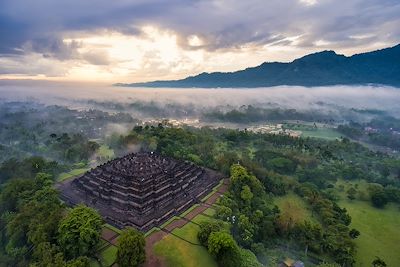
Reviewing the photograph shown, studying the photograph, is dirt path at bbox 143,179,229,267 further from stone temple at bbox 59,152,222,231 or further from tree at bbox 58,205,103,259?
tree at bbox 58,205,103,259

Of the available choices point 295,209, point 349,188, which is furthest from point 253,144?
point 295,209

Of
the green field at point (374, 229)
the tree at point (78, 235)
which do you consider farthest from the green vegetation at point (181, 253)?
the green field at point (374, 229)

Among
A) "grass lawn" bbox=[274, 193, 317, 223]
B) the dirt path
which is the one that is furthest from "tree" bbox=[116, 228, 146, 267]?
"grass lawn" bbox=[274, 193, 317, 223]

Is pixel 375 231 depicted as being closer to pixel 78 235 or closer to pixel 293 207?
pixel 293 207

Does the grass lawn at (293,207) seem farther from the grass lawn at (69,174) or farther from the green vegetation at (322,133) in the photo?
the green vegetation at (322,133)

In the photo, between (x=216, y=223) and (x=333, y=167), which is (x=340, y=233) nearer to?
(x=216, y=223)

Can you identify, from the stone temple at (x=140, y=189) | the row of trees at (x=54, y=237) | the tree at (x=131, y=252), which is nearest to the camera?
the tree at (x=131, y=252)

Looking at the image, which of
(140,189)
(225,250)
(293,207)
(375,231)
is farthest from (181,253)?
(375,231)

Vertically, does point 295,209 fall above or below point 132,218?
below
